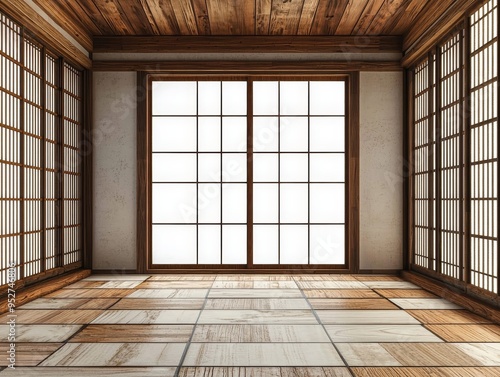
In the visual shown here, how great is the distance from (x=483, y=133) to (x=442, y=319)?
4.54 ft

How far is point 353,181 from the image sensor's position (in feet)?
18.9

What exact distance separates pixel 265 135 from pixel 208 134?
0.65 m

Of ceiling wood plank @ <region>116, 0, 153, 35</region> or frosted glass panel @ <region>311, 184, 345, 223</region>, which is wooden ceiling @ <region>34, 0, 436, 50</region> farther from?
frosted glass panel @ <region>311, 184, 345, 223</region>

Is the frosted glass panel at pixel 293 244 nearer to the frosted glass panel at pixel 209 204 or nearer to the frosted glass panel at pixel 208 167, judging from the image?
the frosted glass panel at pixel 209 204

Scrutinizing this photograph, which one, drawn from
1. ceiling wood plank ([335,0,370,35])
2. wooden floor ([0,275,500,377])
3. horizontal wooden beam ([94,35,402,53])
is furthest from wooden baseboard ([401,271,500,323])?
ceiling wood plank ([335,0,370,35])

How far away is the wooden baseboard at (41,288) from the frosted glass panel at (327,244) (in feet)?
8.27

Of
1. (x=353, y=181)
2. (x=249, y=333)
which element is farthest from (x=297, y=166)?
(x=249, y=333)

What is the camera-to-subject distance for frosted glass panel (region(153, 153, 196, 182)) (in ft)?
19.4

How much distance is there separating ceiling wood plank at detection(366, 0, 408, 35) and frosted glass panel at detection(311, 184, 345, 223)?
1.72m

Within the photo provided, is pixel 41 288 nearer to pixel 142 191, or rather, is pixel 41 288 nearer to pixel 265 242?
pixel 142 191

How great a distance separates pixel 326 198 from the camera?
232 inches

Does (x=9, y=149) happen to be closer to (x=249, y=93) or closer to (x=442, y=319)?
(x=249, y=93)

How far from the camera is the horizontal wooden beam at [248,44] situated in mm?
5723

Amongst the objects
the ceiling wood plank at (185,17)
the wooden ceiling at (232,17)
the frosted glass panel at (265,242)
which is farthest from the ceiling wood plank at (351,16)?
the frosted glass panel at (265,242)
